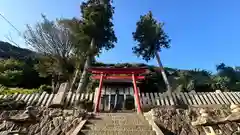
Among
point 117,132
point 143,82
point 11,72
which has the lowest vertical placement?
point 117,132

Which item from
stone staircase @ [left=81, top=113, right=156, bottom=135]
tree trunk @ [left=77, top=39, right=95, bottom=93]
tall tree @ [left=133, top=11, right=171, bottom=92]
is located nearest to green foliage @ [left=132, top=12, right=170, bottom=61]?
tall tree @ [left=133, top=11, right=171, bottom=92]

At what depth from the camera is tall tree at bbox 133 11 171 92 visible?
1903 cm

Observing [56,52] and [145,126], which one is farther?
[56,52]

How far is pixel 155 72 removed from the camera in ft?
68.2

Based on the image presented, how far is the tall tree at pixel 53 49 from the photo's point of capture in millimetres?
17859

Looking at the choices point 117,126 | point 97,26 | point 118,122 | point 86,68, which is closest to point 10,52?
point 97,26

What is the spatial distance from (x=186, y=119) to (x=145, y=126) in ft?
4.98

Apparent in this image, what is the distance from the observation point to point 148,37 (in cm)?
1914

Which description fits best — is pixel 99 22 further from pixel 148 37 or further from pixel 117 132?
pixel 117 132

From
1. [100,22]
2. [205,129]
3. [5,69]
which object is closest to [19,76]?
[5,69]

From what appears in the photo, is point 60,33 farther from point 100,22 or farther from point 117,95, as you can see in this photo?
point 117,95

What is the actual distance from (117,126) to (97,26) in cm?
1256

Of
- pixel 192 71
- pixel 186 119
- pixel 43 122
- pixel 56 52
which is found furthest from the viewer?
pixel 192 71

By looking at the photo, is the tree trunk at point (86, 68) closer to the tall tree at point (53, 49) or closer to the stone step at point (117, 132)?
the tall tree at point (53, 49)
